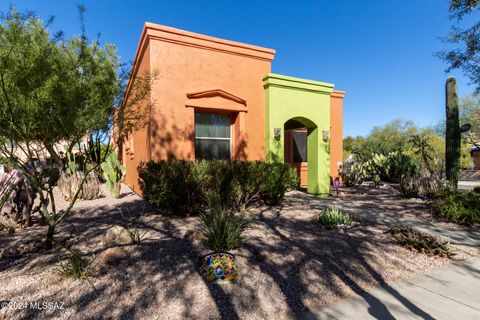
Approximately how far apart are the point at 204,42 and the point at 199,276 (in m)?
7.32

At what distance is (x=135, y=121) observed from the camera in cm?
498

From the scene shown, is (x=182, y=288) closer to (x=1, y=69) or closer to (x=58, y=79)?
(x=58, y=79)

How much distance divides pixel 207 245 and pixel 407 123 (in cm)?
5667

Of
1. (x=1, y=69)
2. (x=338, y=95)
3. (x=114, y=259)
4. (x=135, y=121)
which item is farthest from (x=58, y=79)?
(x=338, y=95)

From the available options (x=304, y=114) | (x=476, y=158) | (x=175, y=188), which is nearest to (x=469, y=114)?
(x=476, y=158)

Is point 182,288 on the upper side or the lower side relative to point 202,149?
lower

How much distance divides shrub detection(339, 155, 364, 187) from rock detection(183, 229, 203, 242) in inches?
393

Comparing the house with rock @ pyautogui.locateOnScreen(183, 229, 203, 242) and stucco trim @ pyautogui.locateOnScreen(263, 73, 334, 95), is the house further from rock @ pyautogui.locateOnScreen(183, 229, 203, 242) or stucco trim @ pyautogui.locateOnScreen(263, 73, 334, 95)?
rock @ pyautogui.locateOnScreen(183, 229, 203, 242)

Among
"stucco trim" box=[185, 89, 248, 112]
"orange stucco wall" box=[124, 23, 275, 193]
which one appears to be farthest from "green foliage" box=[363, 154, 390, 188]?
"stucco trim" box=[185, 89, 248, 112]

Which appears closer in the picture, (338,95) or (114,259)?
(114,259)

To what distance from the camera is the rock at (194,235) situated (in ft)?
15.0

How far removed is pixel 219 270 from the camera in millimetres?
3295

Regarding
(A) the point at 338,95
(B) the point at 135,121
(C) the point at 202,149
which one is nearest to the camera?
(B) the point at 135,121

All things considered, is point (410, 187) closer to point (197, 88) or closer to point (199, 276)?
point (197, 88)
